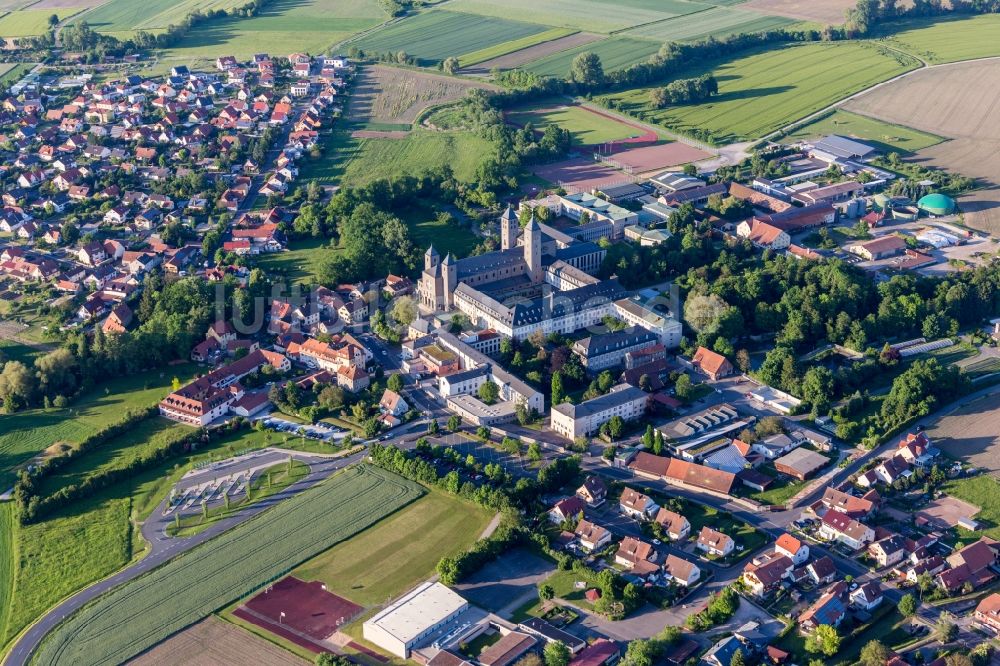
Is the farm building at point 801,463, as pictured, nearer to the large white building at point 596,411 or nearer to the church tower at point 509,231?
the large white building at point 596,411

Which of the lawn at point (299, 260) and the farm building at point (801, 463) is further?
the lawn at point (299, 260)

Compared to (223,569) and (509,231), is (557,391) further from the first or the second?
(223,569)

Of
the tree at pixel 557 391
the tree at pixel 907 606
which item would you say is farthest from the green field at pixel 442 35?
the tree at pixel 907 606

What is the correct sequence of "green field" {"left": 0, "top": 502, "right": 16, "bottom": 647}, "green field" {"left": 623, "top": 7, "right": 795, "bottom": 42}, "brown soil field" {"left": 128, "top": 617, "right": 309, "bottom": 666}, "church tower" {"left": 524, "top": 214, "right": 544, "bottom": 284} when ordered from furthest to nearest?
"green field" {"left": 623, "top": 7, "right": 795, "bottom": 42} < "church tower" {"left": 524, "top": 214, "right": 544, "bottom": 284} < "green field" {"left": 0, "top": 502, "right": 16, "bottom": 647} < "brown soil field" {"left": 128, "top": 617, "right": 309, "bottom": 666}

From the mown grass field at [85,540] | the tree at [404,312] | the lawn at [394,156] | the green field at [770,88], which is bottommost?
the mown grass field at [85,540]

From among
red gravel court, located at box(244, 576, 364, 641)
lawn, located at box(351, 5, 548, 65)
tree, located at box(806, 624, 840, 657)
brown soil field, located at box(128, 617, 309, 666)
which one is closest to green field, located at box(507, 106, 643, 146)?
lawn, located at box(351, 5, 548, 65)

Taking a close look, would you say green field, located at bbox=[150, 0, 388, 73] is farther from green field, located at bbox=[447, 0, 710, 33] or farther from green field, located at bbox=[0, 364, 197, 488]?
green field, located at bbox=[0, 364, 197, 488]
